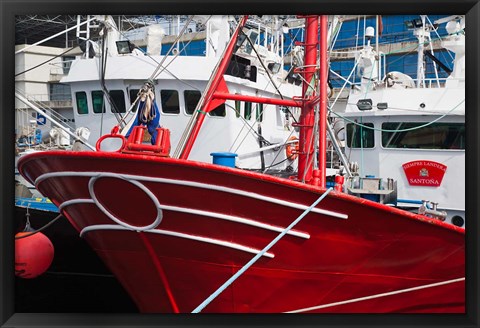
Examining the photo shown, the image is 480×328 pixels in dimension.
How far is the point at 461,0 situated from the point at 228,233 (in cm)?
251

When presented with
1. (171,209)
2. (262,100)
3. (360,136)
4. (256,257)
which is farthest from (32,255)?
(360,136)

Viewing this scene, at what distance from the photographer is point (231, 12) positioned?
4.20 metres

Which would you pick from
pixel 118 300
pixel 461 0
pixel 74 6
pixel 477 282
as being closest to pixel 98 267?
pixel 118 300

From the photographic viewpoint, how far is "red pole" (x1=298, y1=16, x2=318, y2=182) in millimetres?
5090

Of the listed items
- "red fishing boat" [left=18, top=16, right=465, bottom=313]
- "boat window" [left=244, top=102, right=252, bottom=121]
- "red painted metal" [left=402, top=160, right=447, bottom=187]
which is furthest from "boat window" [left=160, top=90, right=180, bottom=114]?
"red painted metal" [left=402, top=160, right=447, bottom=187]

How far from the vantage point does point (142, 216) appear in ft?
13.8

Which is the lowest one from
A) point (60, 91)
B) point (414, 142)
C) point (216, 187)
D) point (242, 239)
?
point (242, 239)

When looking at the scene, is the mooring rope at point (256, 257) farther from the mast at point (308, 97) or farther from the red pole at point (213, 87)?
the red pole at point (213, 87)

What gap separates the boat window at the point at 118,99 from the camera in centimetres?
673

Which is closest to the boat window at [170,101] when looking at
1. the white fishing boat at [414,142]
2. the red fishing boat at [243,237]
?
the white fishing boat at [414,142]

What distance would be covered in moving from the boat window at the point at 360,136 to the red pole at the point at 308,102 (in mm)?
1205

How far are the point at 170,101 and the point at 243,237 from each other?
9.36 ft

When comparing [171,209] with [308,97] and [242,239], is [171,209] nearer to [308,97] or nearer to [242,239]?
[242,239]

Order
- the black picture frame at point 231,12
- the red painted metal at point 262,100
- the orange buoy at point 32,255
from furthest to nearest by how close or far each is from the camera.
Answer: the red painted metal at point 262,100 → the orange buoy at point 32,255 → the black picture frame at point 231,12
